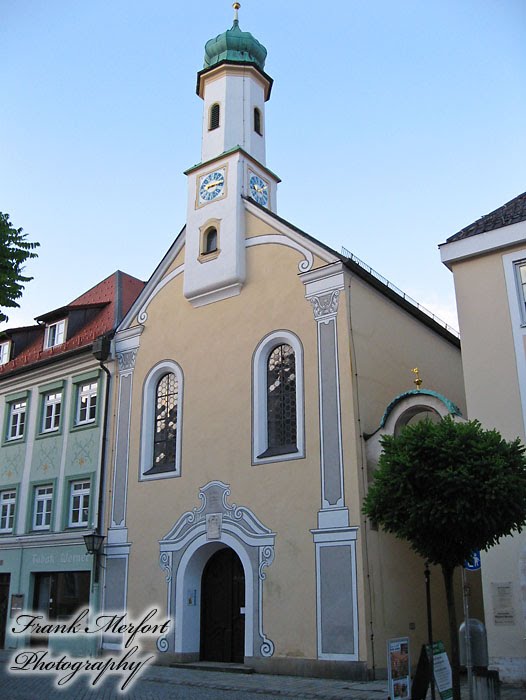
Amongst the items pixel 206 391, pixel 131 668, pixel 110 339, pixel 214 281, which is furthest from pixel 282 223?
pixel 131 668

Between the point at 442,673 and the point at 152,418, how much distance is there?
12213 millimetres

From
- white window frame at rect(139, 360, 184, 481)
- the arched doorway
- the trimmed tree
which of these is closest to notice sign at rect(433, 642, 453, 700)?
the trimmed tree

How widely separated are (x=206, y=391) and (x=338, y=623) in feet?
22.2

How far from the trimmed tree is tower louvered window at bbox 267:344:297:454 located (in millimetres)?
6148

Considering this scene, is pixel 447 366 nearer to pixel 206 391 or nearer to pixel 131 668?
pixel 206 391

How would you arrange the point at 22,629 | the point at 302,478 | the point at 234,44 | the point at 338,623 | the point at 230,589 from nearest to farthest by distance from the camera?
the point at 338,623 < the point at 302,478 < the point at 230,589 < the point at 22,629 < the point at 234,44

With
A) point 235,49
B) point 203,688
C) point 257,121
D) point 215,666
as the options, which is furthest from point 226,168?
point 203,688

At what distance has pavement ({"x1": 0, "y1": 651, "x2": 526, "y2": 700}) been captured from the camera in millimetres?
13250

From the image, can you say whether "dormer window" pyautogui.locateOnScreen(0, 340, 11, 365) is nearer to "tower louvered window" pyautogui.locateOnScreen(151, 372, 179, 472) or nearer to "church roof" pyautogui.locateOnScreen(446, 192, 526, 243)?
"tower louvered window" pyautogui.locateOnScreen(151, 372, 179, 472)

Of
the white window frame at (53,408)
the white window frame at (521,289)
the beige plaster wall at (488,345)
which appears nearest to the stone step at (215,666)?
the beige plaster wall at (488,345)

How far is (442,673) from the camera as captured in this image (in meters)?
10.2

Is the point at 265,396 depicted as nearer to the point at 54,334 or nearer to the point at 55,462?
the point at 55,462

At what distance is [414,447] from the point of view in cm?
1130

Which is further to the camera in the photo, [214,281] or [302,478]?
[214,281]
